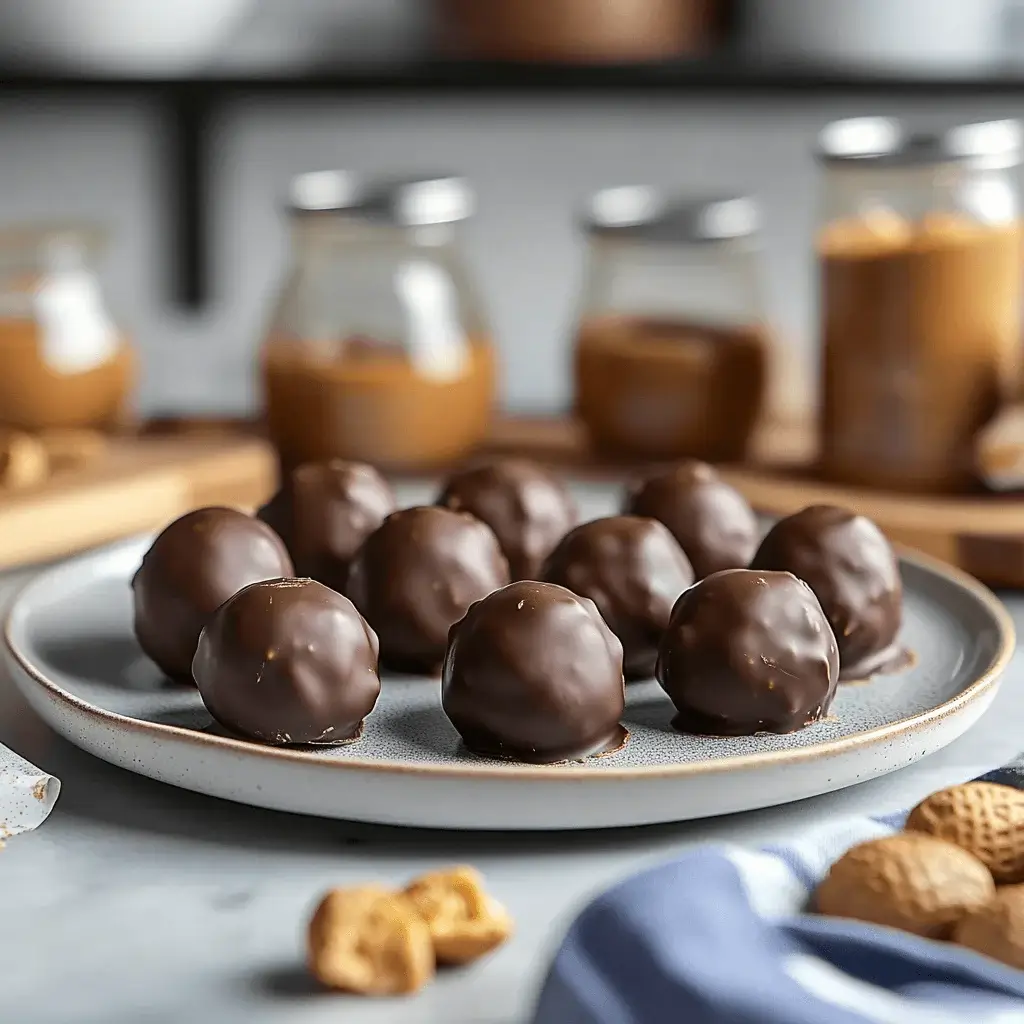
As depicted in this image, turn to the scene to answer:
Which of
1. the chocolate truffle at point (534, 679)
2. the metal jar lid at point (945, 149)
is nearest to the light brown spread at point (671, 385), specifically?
the metal jar lid at point (945, 149)

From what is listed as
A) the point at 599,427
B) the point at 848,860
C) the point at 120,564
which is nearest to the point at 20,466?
the point at 120,564

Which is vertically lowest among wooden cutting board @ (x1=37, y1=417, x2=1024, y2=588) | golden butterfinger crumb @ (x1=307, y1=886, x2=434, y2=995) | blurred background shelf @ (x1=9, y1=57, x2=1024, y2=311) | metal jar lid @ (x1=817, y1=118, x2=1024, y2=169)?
golden butterfinger crumb @ (x1=307, y1=886, x2=434, y2=995)

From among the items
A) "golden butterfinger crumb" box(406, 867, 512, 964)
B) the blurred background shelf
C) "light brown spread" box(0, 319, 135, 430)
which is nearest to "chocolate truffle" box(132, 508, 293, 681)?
"golden butterfinger crumb" box(406, 867, 512, 964)

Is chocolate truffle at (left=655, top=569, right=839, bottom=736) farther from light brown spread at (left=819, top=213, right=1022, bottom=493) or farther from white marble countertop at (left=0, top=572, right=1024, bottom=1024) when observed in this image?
light brown spread at (left=819, top=213, right=1022, bottom=493)

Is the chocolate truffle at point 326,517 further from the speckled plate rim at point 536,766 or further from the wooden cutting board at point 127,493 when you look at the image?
the wooden cutting board at point 127,493

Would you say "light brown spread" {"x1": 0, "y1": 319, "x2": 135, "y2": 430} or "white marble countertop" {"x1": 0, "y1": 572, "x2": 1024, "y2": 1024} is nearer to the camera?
"white marble countertop" {"x1": 0, "y1": 572, "x2": 1024, "y2": 1024}

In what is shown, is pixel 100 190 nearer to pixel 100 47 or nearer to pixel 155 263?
pixel 155 263
